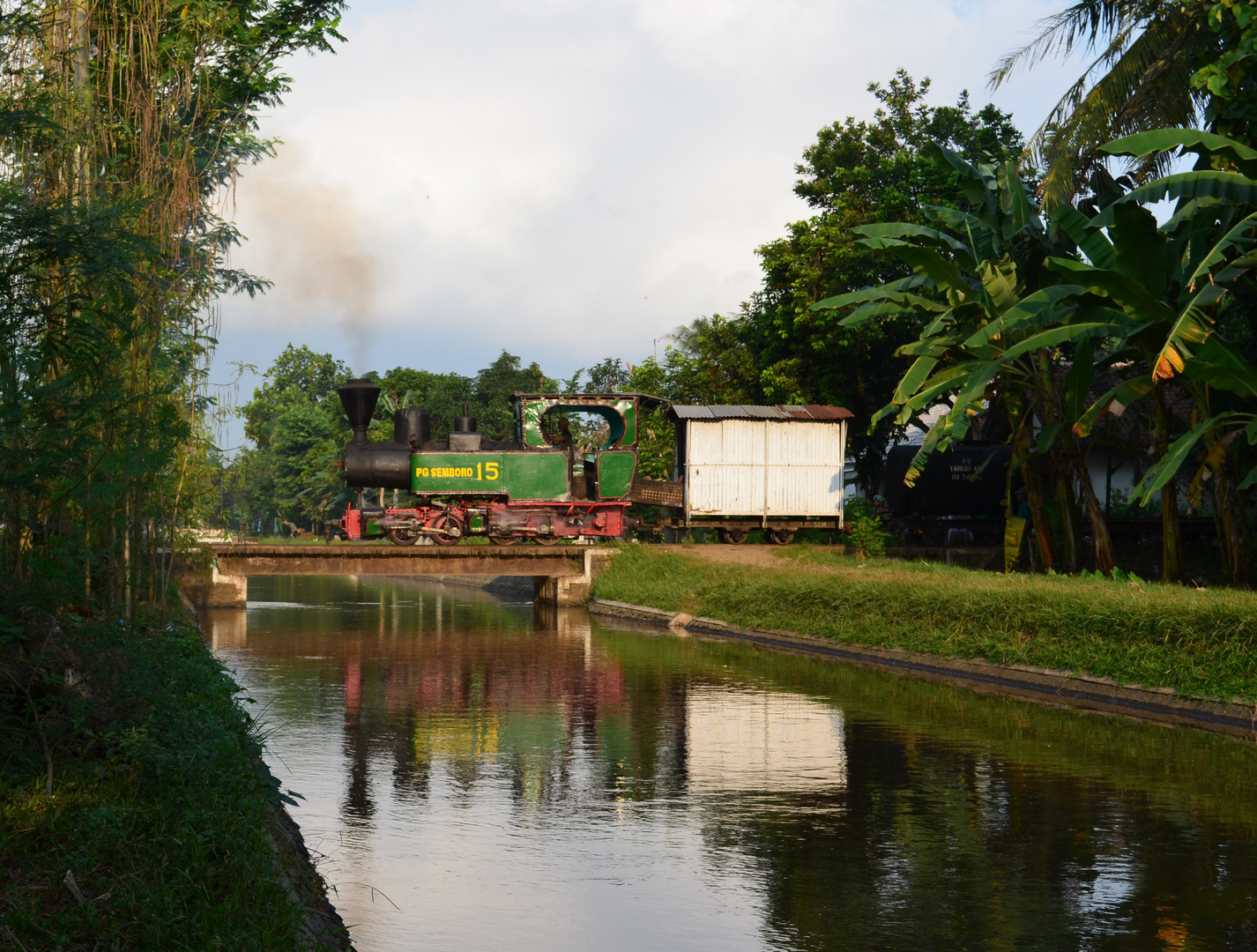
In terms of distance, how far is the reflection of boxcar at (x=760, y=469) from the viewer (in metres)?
33.9

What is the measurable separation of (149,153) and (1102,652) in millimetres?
12670

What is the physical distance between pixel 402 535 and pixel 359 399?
4.23 m

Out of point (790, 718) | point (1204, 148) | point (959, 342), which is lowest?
point (790, 718)

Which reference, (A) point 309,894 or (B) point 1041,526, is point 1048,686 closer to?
(B) point 1041,526

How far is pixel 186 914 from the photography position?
5.27 metres

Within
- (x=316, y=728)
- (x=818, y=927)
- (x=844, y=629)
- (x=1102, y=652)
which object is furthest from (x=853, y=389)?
(x=818, y=927)

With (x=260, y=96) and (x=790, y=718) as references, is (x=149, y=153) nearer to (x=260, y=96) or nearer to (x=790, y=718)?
(x=790, y=718)

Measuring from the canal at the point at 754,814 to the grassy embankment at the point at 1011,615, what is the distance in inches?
52.8

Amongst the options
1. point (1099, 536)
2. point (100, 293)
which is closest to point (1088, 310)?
point (1099, 536)

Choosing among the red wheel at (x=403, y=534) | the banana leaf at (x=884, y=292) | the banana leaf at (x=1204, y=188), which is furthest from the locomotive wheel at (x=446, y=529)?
the banana leaf at (x=1204, y=188)

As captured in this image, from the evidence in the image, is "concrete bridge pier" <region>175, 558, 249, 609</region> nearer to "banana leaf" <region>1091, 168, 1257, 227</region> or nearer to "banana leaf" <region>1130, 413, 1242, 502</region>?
"banana leaf" <region>1130, 413, 1242, 502</region>

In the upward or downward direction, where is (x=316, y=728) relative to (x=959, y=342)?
downward

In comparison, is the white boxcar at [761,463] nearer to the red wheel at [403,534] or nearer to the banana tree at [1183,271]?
the red wheel at [403,534]

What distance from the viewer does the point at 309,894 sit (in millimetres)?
6484
